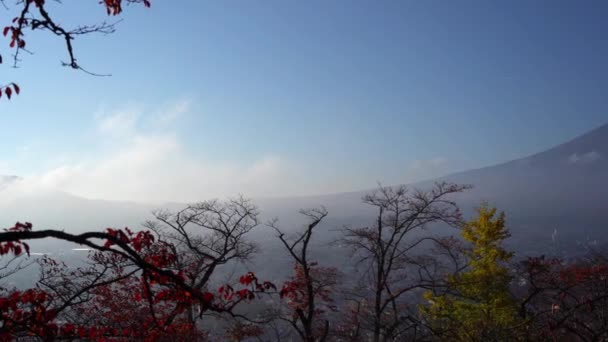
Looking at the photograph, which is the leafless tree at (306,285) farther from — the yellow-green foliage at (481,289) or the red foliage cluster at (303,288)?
the yellow-green foliage at (481,289)

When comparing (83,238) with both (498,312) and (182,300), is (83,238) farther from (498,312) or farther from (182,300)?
(498,312)

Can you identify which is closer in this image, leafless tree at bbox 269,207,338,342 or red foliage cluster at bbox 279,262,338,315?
red foliage cluster at bbox 279,262,338,315

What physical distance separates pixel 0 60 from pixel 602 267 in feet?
75.0

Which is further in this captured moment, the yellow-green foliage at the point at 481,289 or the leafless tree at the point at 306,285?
the yellow-green foliage at the point at 481,289

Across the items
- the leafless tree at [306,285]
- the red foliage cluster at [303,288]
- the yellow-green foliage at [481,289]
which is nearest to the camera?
the red foliage cluster at [303,288]

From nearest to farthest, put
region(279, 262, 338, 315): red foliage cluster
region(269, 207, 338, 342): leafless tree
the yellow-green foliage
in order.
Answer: region(279, 262, 338, 315): red foliage cluster < region(269, 207, 338, 342): leafless tree < the yellow-green foliage

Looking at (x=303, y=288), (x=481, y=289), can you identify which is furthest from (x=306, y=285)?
(x=481, y=289)

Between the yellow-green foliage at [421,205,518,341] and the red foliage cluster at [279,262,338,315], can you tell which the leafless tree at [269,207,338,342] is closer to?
the red foliage cluster at [279,262,338,315]

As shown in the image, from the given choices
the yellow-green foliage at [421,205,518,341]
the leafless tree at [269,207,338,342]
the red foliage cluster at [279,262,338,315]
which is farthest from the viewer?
the yellow-green foliage at [421,205,518,341]

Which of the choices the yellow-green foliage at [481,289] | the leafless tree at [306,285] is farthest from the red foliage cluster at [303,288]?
the yellow-green foliage at [481,289]

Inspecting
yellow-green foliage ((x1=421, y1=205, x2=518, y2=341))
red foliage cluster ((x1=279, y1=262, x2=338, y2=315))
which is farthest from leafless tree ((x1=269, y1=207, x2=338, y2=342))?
yellow-green foliage ((x1=421, y1=205, x2=518, y2=341))

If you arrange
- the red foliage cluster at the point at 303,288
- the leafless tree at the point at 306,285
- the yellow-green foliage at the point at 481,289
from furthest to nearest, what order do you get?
1. the yellow-green foliage at the point at 481,289
2. the leafless tree at the point at 306,285
3. the red foliage cluster at the point at 303,288

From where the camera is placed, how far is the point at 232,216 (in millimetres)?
16797

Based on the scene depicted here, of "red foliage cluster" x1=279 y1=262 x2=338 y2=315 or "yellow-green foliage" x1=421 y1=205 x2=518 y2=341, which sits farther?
"yellow-green foliage" x1=421 y1=205 x2=518 y2=341
